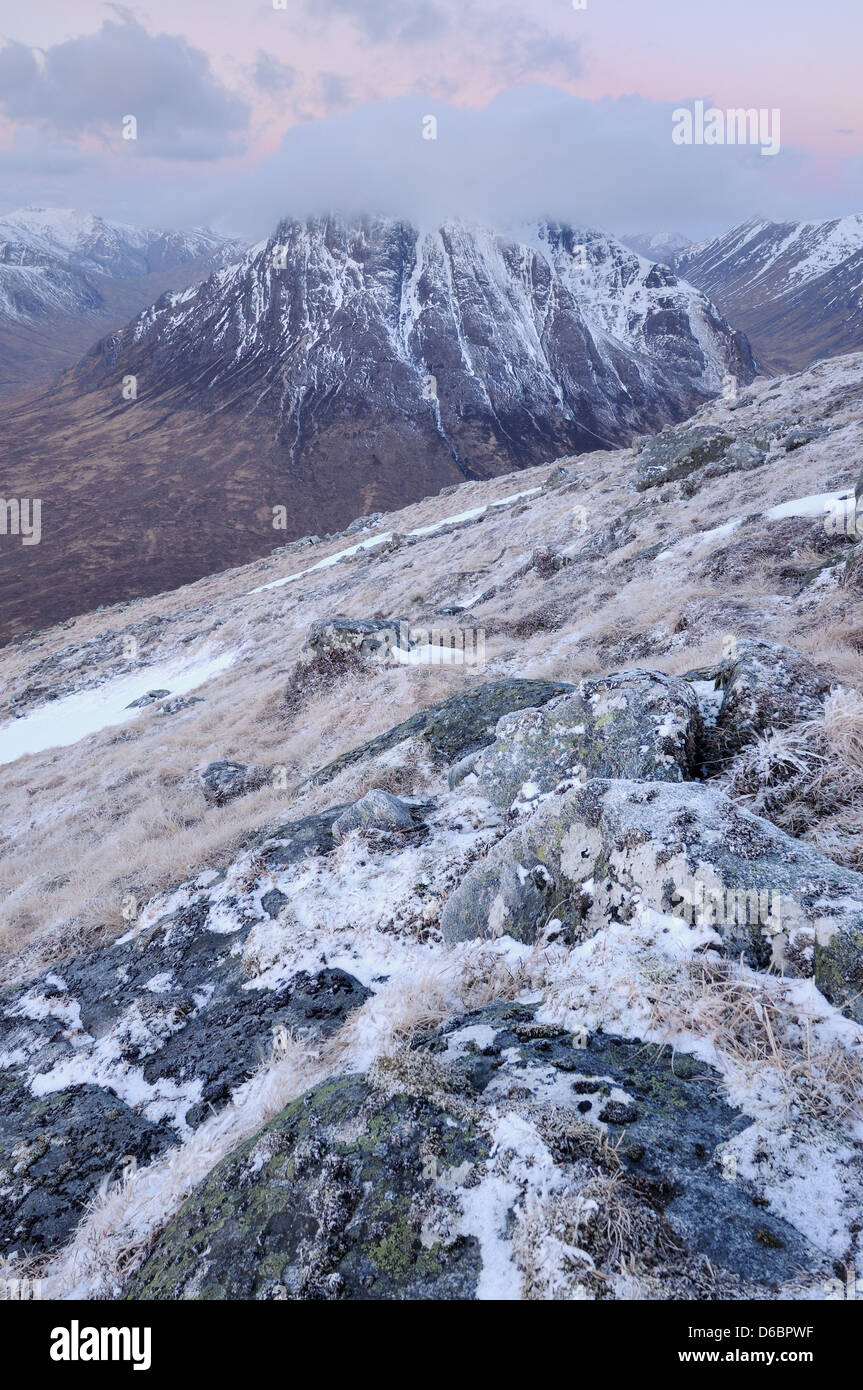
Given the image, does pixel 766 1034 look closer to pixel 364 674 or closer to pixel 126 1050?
pixel 126 1050

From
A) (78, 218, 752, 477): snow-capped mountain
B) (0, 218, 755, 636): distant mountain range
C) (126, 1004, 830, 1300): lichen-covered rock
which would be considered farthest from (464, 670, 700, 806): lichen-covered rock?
(78, 218, 752, 477): snow-capped mountain

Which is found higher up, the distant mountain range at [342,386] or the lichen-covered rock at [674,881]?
the distant mountain range at [342,386]

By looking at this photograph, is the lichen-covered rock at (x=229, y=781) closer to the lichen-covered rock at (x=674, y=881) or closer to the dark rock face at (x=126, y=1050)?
the dark rock face at (x=126, y=1050)

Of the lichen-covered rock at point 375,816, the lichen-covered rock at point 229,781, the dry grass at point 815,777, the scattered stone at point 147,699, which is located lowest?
the scattered stone at point 147,699

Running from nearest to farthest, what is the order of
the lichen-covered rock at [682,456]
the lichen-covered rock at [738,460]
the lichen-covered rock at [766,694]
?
1. the lichen-covered rock at [766,694]
2. the lichen-covered rock at [738,460]
3. the lichen-covered rock at [682,456]

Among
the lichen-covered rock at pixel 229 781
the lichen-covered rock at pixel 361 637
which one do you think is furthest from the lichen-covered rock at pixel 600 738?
the lichen-covered rock at pixel 361 637

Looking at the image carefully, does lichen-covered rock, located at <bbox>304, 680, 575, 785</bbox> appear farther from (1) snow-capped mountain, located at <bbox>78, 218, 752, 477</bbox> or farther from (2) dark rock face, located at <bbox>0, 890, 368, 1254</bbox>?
(1) snow-capped mountain, located at <bbox>78, 218, 752, 477</bbox>
